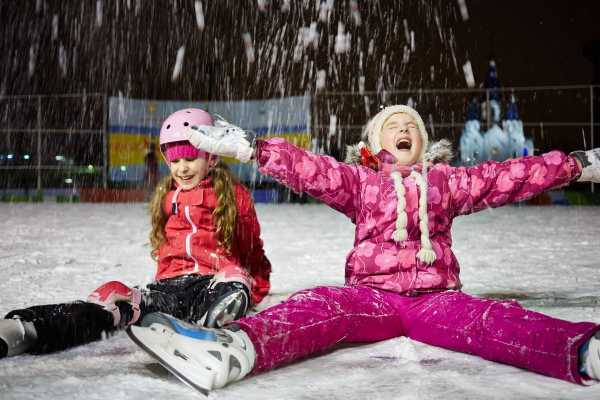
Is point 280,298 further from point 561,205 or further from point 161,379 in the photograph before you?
point 561,205

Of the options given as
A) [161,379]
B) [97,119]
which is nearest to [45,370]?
[161,379]

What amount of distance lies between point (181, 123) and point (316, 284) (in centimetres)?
116

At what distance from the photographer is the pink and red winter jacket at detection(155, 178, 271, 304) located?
2486 mm

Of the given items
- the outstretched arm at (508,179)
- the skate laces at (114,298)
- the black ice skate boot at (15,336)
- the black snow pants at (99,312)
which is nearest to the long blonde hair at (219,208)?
the black snow pants at (99,312)

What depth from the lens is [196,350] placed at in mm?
1597

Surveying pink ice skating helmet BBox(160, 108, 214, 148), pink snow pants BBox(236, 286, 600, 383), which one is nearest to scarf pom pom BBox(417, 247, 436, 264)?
pink snow pants BBox(236, 286, 600, 383)

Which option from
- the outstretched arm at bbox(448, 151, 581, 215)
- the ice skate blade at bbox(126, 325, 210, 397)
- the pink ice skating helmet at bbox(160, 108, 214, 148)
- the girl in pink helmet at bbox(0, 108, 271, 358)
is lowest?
the ice skate blade at bbox(126, 325, 210, 397)

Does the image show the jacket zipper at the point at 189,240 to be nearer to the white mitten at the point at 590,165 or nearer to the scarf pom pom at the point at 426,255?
the scarf pom pom at the point at 426,255

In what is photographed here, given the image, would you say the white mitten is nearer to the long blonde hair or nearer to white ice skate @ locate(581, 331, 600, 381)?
white ice skate @ locate(581, 331, 600, 381)

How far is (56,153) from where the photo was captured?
13.6 m

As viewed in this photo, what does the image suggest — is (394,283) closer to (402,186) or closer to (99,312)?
(402,186)

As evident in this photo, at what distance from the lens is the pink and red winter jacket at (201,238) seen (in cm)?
249

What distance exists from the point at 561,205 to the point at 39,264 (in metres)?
9.23

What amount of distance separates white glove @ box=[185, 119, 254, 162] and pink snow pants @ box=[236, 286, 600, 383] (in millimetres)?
458
